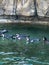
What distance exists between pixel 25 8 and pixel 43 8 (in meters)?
1.05

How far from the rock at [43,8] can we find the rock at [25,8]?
1.12ft

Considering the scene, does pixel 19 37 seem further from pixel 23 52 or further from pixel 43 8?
pixel 43 8

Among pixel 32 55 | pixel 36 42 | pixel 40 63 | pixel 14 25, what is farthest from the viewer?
pixel 14 25

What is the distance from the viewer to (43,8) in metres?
18.0

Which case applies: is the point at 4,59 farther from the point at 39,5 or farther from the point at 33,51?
the point at 39,5

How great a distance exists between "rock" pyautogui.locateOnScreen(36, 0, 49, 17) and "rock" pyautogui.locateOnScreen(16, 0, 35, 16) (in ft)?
1.12

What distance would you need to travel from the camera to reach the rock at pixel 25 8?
59.4ft

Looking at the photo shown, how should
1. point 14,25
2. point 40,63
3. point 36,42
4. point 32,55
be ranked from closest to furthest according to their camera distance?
point 40,63 < point 32,55 < point 36,42 < point 14,25

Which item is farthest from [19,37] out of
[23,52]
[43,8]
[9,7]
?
[9,7]

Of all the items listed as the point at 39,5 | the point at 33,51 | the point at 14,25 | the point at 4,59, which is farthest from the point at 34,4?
the point at 4,59

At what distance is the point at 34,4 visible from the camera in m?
18.3

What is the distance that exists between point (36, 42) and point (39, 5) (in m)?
5.31

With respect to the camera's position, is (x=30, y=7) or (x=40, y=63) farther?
(x=30, y=7)

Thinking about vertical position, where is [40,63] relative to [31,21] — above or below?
above
